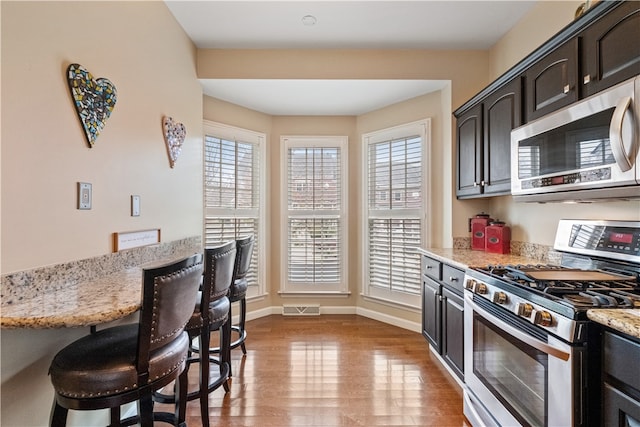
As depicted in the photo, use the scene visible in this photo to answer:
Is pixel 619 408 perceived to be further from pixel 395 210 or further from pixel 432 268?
pixel 395 210

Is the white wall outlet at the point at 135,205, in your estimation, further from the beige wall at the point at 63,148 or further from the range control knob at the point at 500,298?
the range control knob at the point at 500,298

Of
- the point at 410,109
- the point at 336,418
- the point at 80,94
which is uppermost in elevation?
the point at 410,109

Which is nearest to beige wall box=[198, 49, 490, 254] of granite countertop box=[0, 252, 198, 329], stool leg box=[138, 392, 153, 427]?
granite countertop box=[0, 252, 198, 329]

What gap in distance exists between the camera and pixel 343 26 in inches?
102

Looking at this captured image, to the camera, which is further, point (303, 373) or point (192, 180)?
point (192, 180)

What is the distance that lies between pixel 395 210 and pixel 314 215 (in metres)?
0.99

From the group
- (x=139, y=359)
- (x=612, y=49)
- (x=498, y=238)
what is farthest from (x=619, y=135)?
(x=139, y=359)

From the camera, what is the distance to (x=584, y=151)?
1469mm

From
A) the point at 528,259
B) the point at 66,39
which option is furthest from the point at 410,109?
the point at 66,39

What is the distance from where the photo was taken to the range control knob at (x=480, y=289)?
1.70 m

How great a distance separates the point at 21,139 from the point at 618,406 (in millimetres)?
2345

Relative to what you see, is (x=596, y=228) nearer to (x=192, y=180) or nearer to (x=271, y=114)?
(x=192, y=180)

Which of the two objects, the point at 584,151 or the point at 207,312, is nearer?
the point at 584,151

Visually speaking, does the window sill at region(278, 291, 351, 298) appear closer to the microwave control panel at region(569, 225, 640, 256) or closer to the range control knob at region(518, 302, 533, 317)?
the microwave control panel at region(569, 225, 640, 256)
